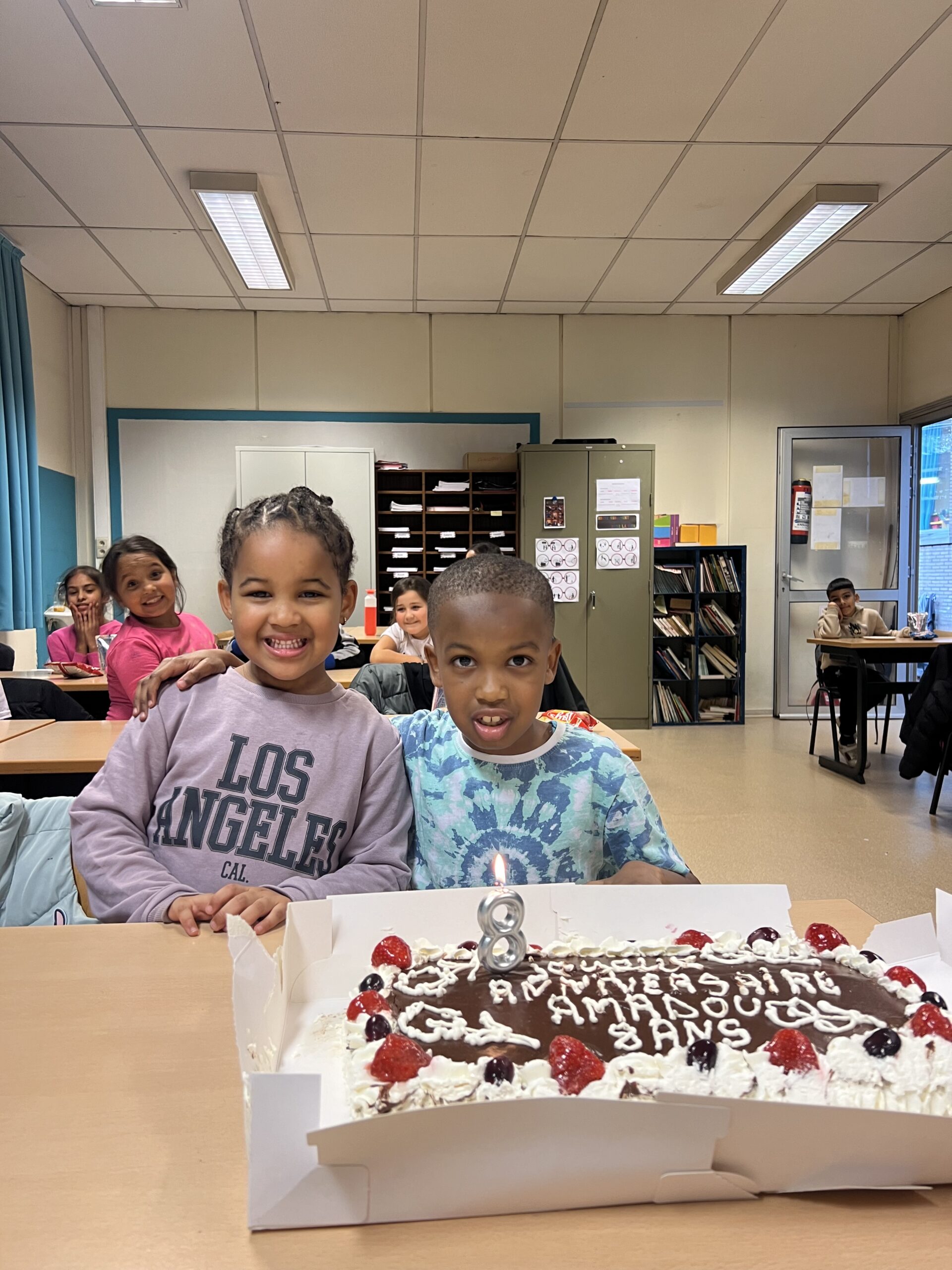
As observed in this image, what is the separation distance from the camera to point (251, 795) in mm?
1059

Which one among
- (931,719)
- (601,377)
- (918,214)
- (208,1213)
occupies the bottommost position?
(931,719)

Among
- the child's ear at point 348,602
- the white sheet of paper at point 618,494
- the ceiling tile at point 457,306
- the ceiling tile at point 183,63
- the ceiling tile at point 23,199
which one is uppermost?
the ceiling tile at point 183,63

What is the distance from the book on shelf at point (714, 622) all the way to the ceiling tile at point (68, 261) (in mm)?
4820

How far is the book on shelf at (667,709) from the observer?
648cm

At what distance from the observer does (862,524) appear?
6.55 meters

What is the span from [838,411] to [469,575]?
655 centimetres

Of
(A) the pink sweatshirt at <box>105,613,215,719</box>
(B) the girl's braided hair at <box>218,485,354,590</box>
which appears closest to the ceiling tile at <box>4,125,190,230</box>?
(A) the pink sweatshirt at <box>105,613,215,719</box>

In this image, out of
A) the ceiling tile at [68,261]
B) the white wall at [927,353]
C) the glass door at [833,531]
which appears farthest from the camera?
the glass door at [833,531]

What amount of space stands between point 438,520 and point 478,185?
2516 mm

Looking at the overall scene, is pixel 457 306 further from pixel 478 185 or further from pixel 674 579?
pixel 674 579

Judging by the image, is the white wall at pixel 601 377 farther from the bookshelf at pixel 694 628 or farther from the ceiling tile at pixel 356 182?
the ceiling tile at pixel 356 182

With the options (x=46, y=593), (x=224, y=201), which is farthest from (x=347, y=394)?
(x=46, y=593)

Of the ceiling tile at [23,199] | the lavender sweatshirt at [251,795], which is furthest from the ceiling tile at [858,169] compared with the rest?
the lavender sweatshirt at [251,795]

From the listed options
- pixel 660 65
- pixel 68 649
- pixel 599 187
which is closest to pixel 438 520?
pixel 599 187
